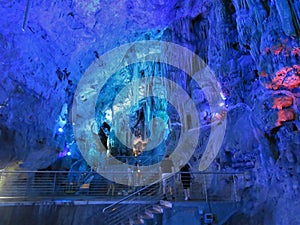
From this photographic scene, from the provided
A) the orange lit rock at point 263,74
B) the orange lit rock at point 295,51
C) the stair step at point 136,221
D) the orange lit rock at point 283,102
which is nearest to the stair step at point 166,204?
the stair step at point 136,221

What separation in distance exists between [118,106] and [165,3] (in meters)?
10.0

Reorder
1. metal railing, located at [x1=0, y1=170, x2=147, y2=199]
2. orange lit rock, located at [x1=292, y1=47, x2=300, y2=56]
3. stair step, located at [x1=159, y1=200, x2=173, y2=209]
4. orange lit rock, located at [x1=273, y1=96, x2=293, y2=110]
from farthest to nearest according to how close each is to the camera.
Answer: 1. metal railing, located at [x1=0, y1=170, x2=147, y2=199]
2. orange lit rock, located at [x1=273, y1=96, x2=293, y2=110]
3. orange lit rock, located at [x1=292, y1=47, x2=300, y2=56]
4. stair step, located at [x1=159, y1=200, x2=173, y2=209]

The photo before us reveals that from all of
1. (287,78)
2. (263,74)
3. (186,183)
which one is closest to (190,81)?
(263,74)

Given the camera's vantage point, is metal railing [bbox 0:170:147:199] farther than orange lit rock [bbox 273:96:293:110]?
Yes

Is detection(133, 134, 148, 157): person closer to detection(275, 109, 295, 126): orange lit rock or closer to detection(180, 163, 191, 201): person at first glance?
detection(180, 163, 191, 201): person

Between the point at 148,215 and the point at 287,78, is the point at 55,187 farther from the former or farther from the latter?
the point at 287,78

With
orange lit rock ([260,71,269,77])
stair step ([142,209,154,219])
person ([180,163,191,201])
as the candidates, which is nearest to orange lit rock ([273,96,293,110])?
orange lit rock ([260,71,269,77])

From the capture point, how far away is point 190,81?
42.9ft

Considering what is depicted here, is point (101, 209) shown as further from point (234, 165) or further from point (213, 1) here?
point (213, 1)

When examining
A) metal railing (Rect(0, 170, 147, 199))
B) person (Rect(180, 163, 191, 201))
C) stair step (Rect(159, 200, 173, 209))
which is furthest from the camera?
metal railing (Rect(0, 170, 147, 199))

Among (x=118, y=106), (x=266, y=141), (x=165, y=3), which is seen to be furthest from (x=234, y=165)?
(x=118, y=106)

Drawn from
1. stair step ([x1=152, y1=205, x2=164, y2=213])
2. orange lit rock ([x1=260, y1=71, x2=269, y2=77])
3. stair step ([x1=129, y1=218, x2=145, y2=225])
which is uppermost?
orange lit rock ([x1=260, y1=71, x2=269, y2=77])

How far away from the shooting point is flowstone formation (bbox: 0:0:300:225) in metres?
6.63

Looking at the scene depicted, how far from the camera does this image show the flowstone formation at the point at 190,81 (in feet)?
21.7
